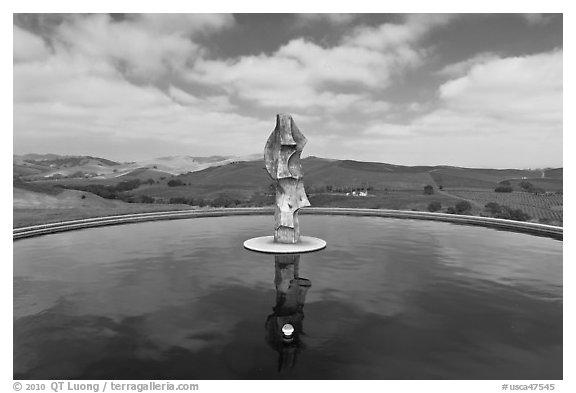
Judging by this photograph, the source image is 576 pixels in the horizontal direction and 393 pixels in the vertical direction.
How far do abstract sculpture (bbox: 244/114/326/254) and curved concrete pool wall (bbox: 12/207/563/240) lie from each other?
63.6 ft

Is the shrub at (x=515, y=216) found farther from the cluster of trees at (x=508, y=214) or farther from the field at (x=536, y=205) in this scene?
the field at (x=536, y=205)

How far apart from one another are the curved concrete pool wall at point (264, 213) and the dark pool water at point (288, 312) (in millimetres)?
6657

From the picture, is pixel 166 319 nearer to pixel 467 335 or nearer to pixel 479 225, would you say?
pixel 467 335

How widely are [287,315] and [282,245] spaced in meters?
11.6

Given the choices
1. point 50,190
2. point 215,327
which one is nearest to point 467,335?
point 215,327

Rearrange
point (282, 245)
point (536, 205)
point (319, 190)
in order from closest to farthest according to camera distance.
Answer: point (282, 245), point (536, 205), point (319, 190)

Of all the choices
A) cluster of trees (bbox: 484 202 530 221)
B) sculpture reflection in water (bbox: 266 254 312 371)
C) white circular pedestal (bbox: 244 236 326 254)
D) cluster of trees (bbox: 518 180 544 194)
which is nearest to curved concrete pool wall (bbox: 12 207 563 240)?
cluster of trees (bbox: 484 202 530 221)

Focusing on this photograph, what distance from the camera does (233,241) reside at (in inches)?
1096

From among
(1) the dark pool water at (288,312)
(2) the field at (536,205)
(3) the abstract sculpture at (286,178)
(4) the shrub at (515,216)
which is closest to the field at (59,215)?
(1) the dark pool water at (288,312)

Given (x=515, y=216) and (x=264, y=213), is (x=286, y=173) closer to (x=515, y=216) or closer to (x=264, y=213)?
(x=264, y=213)

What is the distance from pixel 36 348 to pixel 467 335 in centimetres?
1444

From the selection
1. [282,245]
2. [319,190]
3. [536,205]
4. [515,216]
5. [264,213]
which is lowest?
[282,245]

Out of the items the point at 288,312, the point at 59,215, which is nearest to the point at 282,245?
the point at 288,312

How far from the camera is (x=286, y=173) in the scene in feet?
84.0
